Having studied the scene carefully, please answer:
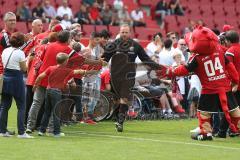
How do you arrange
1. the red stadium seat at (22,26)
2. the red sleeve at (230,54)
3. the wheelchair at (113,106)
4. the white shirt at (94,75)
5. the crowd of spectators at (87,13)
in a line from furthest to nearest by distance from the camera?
1. the crowd of spectators at (87,13)
2. the red stadium seat at (22,26)
3. the white shirt at (94,75)
4. the wheelchair at (113,106)
5. the red sleeve at (230,54)

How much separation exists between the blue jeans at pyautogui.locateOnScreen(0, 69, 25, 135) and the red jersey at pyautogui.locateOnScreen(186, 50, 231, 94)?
2.79 metres

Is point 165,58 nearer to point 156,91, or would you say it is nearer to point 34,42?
point 156,91

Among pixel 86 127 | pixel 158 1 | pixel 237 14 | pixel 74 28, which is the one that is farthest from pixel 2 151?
pixel 237 14

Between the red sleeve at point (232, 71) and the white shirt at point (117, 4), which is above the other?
the white shirt at point (117, 4)

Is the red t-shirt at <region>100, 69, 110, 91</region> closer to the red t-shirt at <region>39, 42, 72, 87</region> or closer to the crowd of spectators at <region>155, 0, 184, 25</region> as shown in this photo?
the red t-shirt at <region>39, 42, 72, 87</region>

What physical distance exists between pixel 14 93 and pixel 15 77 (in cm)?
26

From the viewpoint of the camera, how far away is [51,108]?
1267cm

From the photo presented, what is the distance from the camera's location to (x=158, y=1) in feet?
94.6

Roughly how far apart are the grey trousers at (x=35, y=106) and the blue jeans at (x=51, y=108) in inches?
7.2

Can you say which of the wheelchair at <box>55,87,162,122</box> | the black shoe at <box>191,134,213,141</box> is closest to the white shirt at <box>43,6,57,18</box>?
the wheelchair at <box>55,87,162,122</box>

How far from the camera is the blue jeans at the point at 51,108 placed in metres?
12.5

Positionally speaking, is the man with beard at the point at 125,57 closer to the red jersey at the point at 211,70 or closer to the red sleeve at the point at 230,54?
the red sleeve at the point at 230,54

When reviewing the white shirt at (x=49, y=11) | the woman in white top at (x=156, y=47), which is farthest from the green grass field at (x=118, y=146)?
the white shirt at (x=49, y=11)

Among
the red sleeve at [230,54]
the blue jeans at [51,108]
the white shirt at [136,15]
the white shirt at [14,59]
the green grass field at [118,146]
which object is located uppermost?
the white shirt at [136,15]
